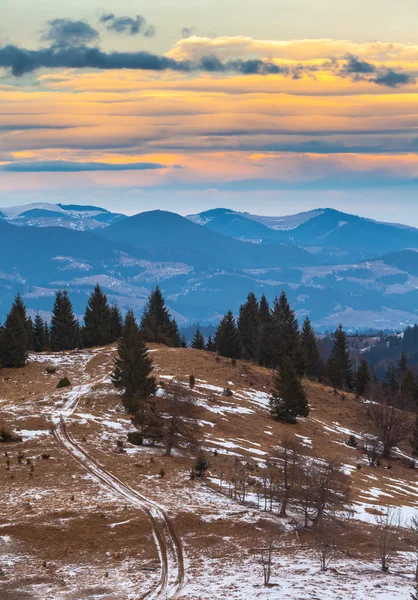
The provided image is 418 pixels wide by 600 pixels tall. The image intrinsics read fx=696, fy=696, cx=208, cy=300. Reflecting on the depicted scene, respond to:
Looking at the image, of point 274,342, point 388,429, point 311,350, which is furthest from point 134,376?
point 311,350

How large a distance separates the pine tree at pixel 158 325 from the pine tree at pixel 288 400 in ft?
136

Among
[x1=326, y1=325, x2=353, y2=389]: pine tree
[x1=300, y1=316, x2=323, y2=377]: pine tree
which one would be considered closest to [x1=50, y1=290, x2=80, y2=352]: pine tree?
[x1=300, y1=316, x2=323, y2=377]: pine tree

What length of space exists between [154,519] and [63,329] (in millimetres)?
92117

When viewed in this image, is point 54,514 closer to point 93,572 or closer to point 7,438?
point 93,572

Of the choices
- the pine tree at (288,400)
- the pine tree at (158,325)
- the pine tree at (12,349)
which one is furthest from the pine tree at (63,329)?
the pine tree at (288,400)

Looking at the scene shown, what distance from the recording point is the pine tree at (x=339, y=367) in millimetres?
127500

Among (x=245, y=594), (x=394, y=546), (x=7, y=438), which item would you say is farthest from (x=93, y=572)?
(x=7, y=438)

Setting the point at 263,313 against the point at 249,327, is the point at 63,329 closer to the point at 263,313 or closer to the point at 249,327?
the point at 249,327

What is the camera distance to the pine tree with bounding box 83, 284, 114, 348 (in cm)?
12219

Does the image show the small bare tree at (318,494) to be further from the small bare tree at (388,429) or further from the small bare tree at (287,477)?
the small bare tree at (388,429)

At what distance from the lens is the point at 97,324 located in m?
122

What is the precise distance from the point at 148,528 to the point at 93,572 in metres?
6.14

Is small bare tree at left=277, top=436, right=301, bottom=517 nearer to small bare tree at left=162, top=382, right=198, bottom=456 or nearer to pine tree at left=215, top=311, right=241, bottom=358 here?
small bare tree at left=162, top=382, right=198, bottom=456

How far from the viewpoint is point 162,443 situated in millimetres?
60781
